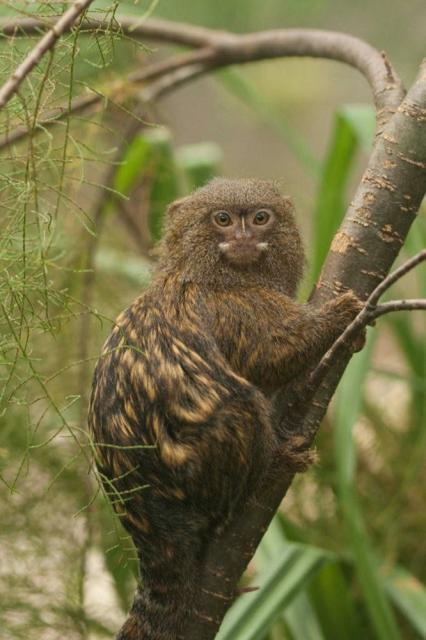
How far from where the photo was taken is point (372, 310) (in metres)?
1.66

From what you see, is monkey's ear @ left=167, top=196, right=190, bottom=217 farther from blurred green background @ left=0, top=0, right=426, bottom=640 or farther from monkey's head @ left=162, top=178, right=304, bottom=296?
blurred green background @ left=0, top=0, right=426, bottom=640

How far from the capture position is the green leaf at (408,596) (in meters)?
2.81

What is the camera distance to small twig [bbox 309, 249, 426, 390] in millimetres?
1529

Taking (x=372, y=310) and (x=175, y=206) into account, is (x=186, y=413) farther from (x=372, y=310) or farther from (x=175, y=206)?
(x=175, y=206)

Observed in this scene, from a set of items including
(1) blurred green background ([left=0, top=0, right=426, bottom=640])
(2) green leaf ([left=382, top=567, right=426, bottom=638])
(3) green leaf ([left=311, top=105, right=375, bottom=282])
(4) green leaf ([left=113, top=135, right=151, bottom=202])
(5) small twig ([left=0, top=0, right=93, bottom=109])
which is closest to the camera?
(5) small twig ([left=0, top=0, right=93, bottom=109])

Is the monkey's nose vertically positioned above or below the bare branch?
above

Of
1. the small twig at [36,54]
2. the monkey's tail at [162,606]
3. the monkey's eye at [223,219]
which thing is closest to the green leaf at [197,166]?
the monkey's eye at [223,219]

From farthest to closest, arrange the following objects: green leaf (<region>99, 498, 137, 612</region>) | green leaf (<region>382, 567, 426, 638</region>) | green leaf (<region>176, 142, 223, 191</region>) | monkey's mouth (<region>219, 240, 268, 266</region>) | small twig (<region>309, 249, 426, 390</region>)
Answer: green leaf (<region>176, 142, 223, 191</region>), green leaf (<region>99, 498, 137, 612</region>), green leaf (<region>382, 567, 426, 638</region>), monkey's mouth (<region>219, 240, 268, 266</region>), small twig (<region>309, 249, 426, 390</region>)

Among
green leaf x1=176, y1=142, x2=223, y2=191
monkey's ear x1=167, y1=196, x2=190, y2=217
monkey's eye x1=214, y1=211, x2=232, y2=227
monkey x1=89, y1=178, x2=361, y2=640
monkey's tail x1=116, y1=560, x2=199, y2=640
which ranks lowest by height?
monkey's tail x1=116, y1=560, x2=199, y2=640

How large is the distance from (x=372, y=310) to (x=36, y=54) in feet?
2.44

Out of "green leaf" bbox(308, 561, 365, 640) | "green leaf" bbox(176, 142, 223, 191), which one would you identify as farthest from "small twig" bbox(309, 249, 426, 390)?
"green leaf" bbox(176, 142, 223, 191)

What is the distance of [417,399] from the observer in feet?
11.9

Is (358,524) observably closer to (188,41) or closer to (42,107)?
(42,107)

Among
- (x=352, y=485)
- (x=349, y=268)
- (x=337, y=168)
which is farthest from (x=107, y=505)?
(x=337, y=168)
